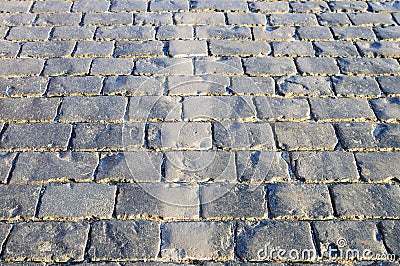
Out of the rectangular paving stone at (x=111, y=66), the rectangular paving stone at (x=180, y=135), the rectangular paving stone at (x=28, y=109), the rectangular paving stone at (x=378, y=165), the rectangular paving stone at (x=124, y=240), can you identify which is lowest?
the rectangular paving stone at (x=124, y=240)

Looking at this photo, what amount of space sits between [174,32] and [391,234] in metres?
2.62

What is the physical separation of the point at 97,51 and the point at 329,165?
226 centimetres

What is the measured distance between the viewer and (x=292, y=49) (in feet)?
13.0

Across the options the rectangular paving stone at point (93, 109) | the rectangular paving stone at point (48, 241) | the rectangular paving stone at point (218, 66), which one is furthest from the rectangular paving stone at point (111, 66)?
the rectangular paving stone at point (48, 241)

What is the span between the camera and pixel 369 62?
150 inches

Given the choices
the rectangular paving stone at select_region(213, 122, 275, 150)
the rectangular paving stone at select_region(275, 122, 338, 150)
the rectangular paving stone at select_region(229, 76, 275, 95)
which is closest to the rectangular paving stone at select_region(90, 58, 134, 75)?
the rectangular paving stone at select_region(229, 76, 275, 95)

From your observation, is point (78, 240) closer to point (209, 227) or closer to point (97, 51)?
point (209, 227)

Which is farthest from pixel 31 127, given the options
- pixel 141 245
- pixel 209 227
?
pixel 209 227

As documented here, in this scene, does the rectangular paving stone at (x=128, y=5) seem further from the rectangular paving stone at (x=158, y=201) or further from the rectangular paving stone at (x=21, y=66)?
the rectangular paving stone at (x=158, y=201)

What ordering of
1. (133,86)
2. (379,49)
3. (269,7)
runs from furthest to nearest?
(269,7), (379,49), (133,86)

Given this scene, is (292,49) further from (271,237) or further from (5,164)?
(5,164)

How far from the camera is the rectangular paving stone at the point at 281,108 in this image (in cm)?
331

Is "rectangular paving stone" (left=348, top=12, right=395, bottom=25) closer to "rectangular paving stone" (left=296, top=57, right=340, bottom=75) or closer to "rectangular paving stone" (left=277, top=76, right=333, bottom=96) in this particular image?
"rectangular paving stone" (left=296, top=57, right=340, bottom=75)

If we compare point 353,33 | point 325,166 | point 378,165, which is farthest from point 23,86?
point 353,33
